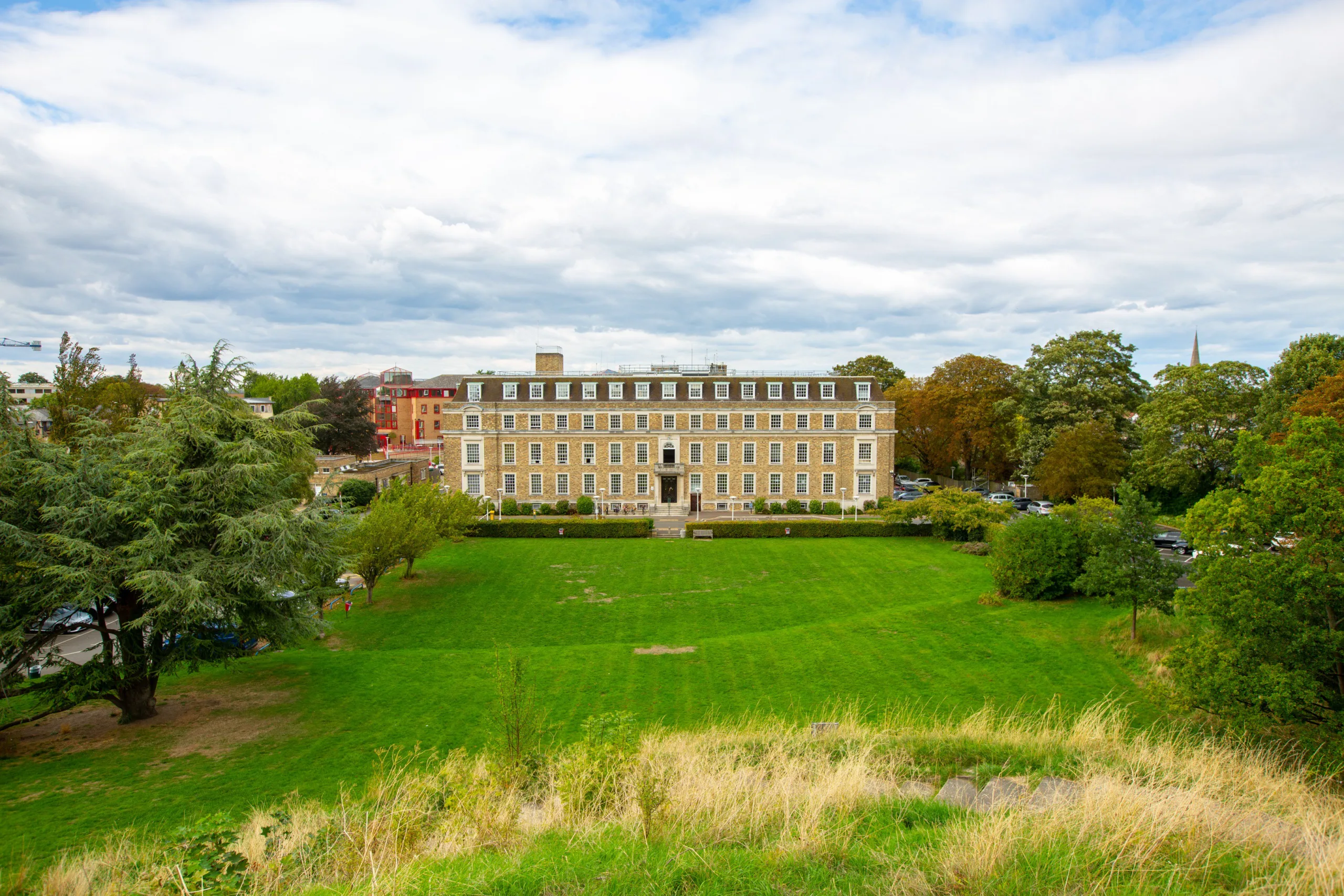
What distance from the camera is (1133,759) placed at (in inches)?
388

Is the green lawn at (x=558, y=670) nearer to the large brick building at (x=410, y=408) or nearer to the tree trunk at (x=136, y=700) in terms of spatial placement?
the tree trunk at (x=136, y=700)

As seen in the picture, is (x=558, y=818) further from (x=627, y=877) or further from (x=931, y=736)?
(x=931, y=736)

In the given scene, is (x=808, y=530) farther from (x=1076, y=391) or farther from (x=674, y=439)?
(x=1076, y=391)

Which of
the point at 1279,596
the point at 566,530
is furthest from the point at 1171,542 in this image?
the point at 566,530

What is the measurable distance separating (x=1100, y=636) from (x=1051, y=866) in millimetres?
19441

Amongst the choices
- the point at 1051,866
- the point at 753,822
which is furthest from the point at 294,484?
the point at 1051,866

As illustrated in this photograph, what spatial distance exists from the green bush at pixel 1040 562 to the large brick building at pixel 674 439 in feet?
71.5

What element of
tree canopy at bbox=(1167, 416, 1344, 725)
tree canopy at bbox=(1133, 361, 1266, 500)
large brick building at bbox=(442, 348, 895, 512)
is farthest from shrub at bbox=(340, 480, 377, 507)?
tree canopy at bbox=(1133, 361, 1266, 500)

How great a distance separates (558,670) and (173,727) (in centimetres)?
884

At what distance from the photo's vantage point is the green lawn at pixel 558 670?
13.5 metres

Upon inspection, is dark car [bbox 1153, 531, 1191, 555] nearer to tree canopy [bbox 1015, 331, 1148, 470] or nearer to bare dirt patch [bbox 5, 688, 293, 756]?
tree canopy [bbox 1015, 331, 1148, 470]

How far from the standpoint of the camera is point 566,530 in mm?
41688

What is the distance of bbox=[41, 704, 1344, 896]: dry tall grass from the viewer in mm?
6184

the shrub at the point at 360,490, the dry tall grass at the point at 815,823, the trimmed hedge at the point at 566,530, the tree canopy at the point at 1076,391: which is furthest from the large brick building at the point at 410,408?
the dry tall grass at the point at 815,823
